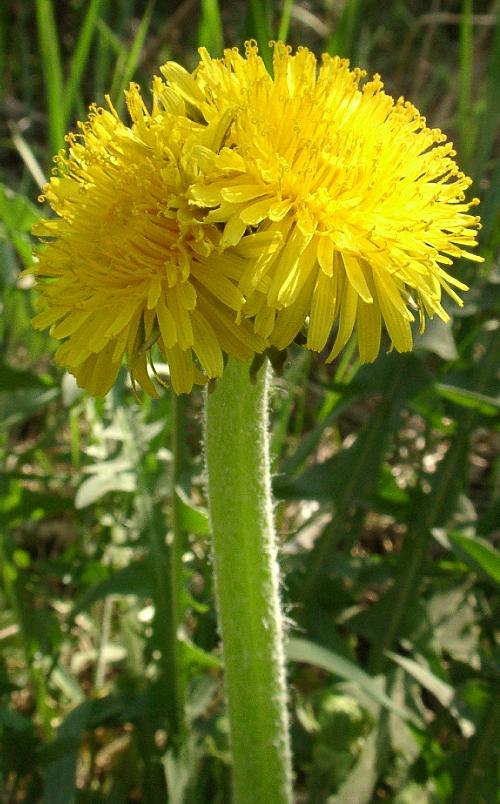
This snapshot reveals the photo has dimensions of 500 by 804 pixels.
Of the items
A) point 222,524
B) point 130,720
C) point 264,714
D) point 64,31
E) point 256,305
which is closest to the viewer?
point 256,305

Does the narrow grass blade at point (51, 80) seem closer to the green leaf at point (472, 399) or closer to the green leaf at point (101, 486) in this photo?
the green leaf at point (101, 486)

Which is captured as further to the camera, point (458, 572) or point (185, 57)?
point (185, 57)

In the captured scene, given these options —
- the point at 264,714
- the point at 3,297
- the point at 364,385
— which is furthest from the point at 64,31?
the point at 264,714

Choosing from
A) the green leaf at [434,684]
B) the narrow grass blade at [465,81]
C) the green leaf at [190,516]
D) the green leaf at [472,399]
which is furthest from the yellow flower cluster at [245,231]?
the narrow grass blade at [465,81]

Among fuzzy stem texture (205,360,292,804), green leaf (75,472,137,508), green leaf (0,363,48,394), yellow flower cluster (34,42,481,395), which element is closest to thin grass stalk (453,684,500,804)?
fuzzy stem texture (205,360,292,804)

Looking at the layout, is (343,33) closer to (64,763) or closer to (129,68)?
(129,68)

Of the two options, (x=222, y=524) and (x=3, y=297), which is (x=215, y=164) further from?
(x=3, y=297)

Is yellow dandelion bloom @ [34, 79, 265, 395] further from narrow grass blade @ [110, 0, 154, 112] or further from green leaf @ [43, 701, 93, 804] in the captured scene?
narrow grass blade @ [110, 0, 154, 112]
